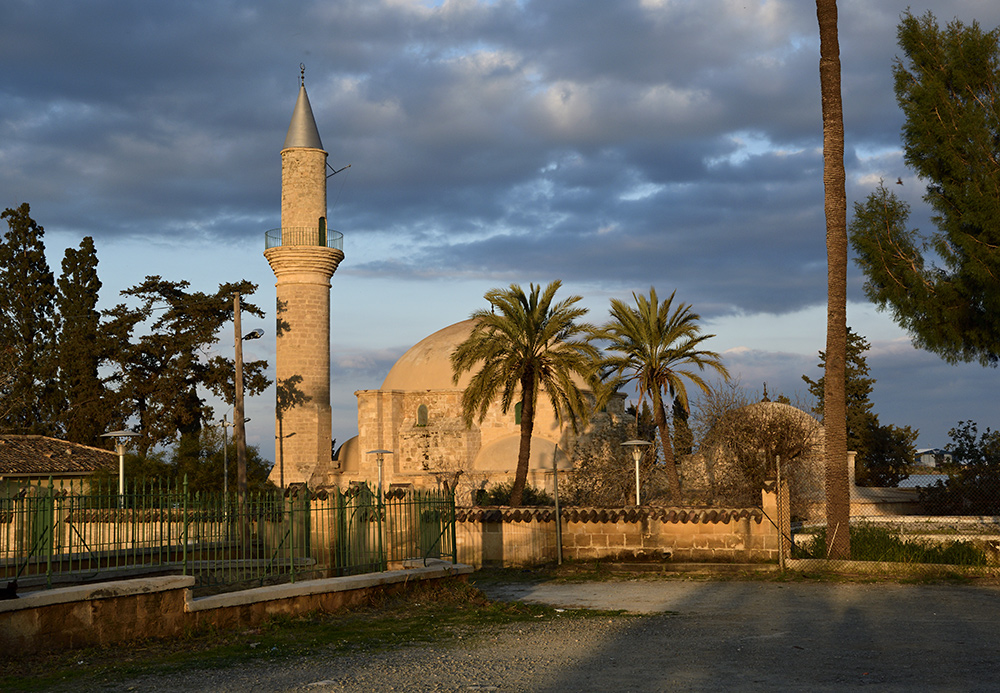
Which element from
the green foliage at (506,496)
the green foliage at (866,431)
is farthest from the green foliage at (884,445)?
the green foliage at (506,496)

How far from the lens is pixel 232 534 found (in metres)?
12.1

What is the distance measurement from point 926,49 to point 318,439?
84.7ft

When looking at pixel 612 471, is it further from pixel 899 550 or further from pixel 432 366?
pixel 899 550

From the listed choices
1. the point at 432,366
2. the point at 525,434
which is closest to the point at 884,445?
the point at 432,366

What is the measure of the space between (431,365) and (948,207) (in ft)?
83.8

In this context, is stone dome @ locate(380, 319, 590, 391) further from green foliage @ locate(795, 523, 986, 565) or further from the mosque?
green foliage @ locate(795, 523, 986, 565)

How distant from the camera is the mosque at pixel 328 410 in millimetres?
36625

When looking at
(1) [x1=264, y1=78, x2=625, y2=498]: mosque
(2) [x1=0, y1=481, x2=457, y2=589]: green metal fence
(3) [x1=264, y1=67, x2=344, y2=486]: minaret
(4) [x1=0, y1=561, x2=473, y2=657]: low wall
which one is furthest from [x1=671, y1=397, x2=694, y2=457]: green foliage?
(4) [x1=0, y1=561, x2=473, y2=657]: low wall

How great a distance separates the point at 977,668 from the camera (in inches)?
A: 315

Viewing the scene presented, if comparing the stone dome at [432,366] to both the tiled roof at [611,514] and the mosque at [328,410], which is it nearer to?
the mosque at [328,410]

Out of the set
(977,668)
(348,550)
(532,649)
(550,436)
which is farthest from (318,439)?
(977,668)

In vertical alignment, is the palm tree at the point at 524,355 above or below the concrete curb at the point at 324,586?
above

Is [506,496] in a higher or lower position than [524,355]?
lower

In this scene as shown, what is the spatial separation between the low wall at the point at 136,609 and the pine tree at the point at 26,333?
38.4 metres
